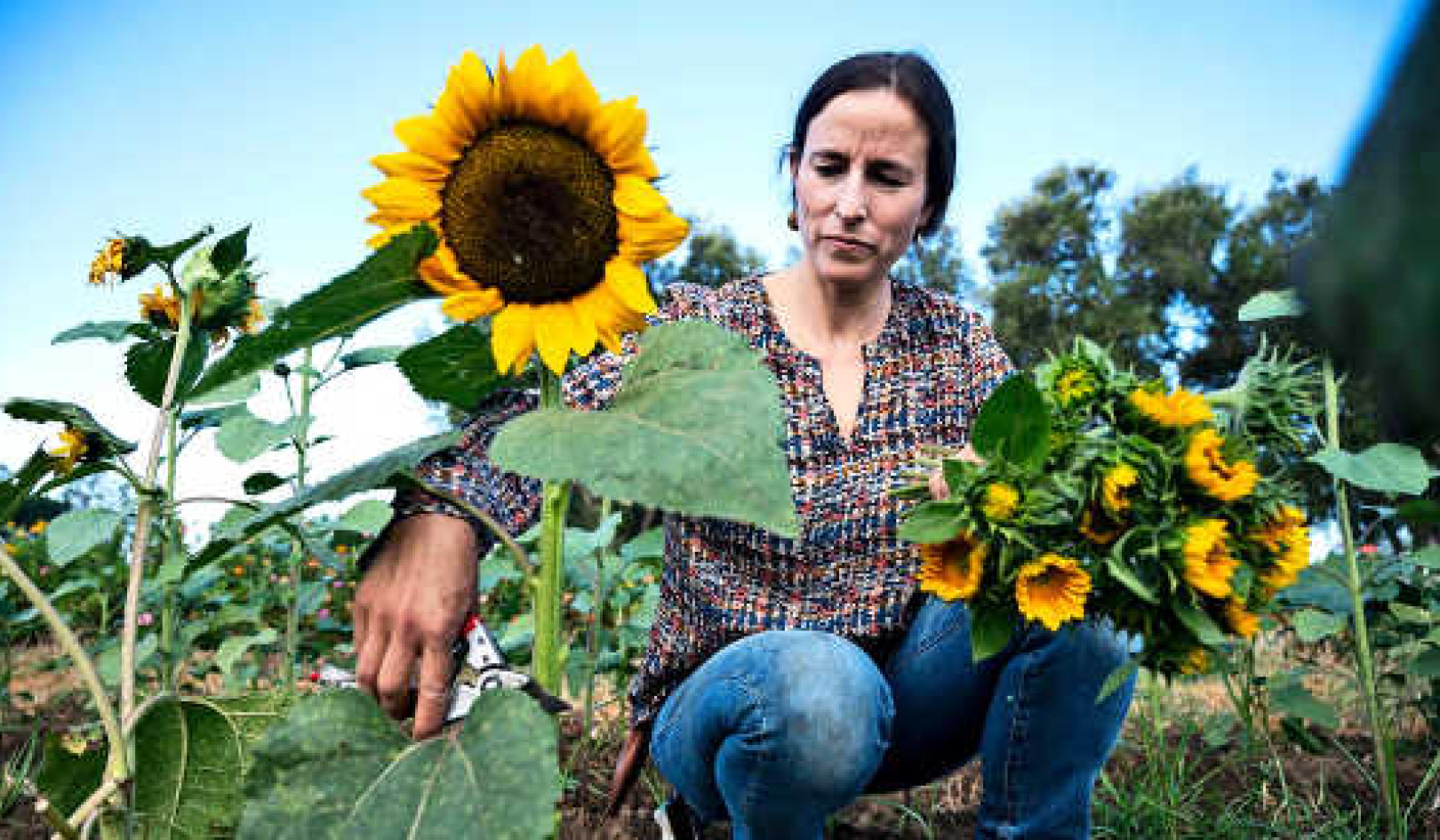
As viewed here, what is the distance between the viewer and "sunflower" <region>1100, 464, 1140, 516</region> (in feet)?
3.44

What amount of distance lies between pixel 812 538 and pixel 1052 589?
67 cm

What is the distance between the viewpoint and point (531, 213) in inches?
34.4

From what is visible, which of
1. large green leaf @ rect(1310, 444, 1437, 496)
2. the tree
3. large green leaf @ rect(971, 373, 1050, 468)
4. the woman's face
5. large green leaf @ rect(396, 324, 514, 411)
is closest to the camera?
large green leaf @ rect(396, 324, 514, 411)

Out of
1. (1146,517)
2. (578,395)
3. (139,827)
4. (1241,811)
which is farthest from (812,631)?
(1241,811)

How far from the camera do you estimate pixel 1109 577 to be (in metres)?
1.12

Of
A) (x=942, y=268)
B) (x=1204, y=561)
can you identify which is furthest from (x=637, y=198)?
(x=942, y=268)

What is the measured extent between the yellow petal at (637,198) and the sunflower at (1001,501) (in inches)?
16.6

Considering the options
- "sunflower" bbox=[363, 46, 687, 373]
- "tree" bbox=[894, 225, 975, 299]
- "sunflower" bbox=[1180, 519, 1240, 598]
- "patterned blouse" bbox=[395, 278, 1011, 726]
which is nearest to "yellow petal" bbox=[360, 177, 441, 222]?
"sunflower" bbox=[363, 46, 687, 373]

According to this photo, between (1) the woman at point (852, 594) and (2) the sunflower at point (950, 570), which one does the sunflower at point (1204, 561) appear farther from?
(1) the woman at point (852, 594)

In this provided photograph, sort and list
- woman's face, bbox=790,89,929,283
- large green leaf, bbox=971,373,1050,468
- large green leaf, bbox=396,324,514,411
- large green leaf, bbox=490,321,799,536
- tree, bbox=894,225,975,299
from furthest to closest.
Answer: tree, bbox=894,225,975,299 → woman's face, bbox=790,89,929,283 → large green leaf, bbox=971,373,1050,468 → large green leaf, bbox=396,324,514,411 → large green leaf, bbox=490,321,799,536

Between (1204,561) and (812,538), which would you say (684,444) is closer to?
(1204,561)

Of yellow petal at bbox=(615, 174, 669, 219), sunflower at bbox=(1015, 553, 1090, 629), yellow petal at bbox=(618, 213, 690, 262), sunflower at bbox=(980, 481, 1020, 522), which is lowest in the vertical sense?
sunflower at bbox=(1015, 553, 1090, 629)

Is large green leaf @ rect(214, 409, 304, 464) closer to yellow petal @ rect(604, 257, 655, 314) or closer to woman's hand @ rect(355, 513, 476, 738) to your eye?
woman's hand @ rect(355, 513, 476, 738)

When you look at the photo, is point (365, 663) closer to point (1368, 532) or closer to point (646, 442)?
point (646, 442)
